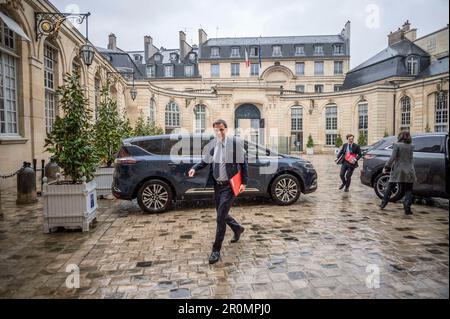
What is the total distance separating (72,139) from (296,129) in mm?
37693

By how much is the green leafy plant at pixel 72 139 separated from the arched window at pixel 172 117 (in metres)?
30.1

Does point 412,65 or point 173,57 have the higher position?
point 173,57

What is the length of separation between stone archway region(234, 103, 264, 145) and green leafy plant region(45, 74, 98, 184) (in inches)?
1325

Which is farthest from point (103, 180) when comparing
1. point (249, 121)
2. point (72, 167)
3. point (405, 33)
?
point (405, 33)

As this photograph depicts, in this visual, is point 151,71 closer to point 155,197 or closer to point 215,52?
point 215,52

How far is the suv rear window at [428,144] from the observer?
26.2 ft

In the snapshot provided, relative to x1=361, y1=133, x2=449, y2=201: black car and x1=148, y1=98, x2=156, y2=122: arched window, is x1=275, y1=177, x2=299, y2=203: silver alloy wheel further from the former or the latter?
x1=148, y1=98, x2=156, y2=122: arched window

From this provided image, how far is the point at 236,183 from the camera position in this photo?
185 inches

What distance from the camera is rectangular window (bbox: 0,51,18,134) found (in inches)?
407

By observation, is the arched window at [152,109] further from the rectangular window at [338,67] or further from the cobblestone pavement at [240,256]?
the rectangular window at [338,67]

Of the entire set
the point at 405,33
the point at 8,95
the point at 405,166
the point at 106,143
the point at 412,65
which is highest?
the point at 405,33

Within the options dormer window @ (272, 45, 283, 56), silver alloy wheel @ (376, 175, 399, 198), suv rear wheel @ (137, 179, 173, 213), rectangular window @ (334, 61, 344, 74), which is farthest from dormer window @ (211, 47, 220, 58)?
suv rear wheel @ (137, 179, 173, 213)

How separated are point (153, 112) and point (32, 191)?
25.9m

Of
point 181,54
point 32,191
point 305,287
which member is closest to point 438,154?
point 305,287
